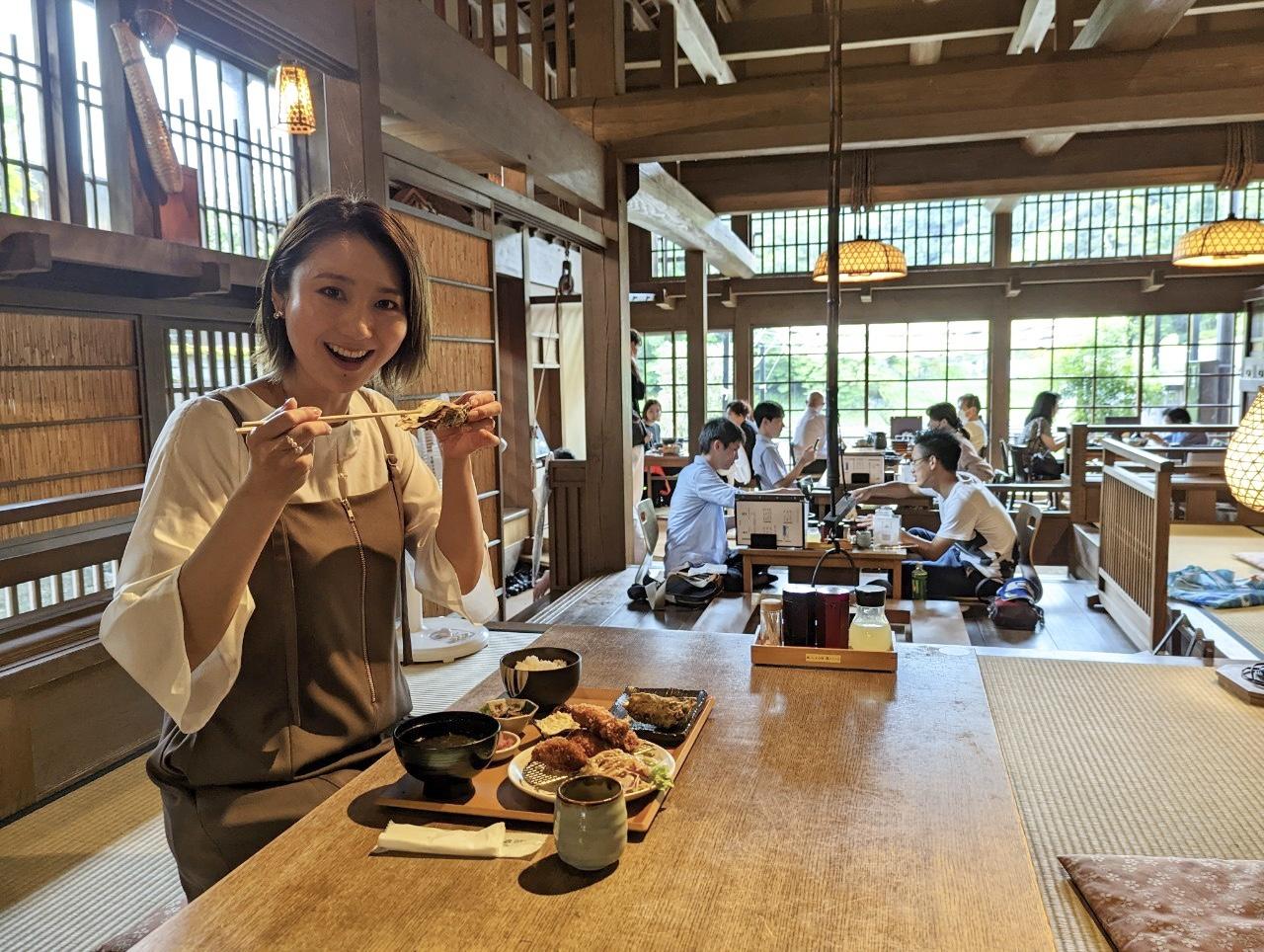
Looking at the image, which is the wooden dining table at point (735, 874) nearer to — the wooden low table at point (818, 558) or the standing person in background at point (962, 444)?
the wooden low table at point (818, 558)

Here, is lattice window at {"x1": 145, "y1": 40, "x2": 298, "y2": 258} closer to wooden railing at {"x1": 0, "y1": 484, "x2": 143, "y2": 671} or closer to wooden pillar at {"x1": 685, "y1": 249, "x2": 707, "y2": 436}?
wooden railing at {"x1": 0, "y1": 484, "x2": 143, "y2": 671}

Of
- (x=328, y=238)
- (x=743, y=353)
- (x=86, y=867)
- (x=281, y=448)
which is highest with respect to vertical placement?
(x=743, y=353)

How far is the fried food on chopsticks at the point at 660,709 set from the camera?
1.42 m

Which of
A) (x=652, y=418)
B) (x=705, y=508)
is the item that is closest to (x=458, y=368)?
(x=705, y=508)

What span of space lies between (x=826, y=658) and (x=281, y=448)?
3.61 feet

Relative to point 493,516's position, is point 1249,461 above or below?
above

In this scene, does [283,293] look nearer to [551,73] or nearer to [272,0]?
[272,0]

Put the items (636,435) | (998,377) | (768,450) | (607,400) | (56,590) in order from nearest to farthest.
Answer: (56,590) → (607,400) → (636,435) → (768,450) → (998,377)

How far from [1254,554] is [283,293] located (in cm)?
681

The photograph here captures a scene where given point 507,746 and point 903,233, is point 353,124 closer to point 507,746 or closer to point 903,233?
point 507,746

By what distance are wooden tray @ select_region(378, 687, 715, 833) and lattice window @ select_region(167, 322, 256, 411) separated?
6.48 ft

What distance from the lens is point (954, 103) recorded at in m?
4.82

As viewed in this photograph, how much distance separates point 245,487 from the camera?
114 cm

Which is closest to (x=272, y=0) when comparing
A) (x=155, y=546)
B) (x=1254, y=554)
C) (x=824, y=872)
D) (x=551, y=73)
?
(x=155, y=546)
